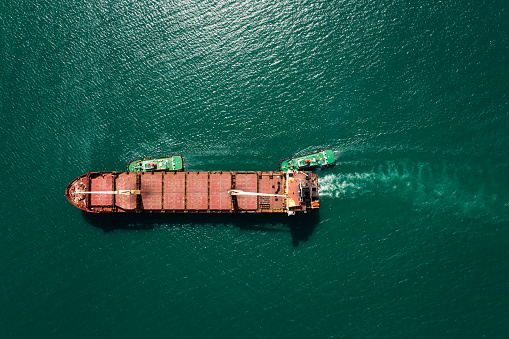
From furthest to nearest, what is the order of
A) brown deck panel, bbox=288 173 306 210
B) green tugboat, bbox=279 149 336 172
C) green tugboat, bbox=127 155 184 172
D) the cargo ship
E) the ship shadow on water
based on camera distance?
green tugboat, bbox=127 155 184 172, green tugboat, bbox=279 149 336 172, the ship shadow on water, the cargo ship, brown deck panel, bbox=288 173 306 210

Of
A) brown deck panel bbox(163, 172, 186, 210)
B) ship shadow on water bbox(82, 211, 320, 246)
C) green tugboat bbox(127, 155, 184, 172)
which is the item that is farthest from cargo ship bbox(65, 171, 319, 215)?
ship shadow on water bbox(82, 211, 320, 246)

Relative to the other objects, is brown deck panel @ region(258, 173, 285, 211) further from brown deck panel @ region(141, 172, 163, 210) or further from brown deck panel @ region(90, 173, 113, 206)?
brown deck panel @ region(90, 173, 113, 206)

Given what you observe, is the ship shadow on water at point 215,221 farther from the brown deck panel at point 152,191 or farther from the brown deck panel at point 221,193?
the brown deck panel at point 152,191

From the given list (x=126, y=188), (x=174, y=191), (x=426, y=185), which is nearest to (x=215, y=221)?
(x=174, y=191)

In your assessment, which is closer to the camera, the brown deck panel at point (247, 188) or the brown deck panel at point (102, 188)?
the brown deck panel at point (247, 188)

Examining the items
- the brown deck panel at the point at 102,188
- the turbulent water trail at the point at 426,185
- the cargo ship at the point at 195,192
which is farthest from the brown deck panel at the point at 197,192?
the turbulent water trail at the point at 426,185

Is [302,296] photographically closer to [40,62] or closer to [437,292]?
[437,292]

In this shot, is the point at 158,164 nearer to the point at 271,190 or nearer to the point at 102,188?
the point at 102,188

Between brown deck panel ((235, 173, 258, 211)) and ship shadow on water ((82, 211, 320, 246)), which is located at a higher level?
brown deck panel ((235, 173, 258, 211))
